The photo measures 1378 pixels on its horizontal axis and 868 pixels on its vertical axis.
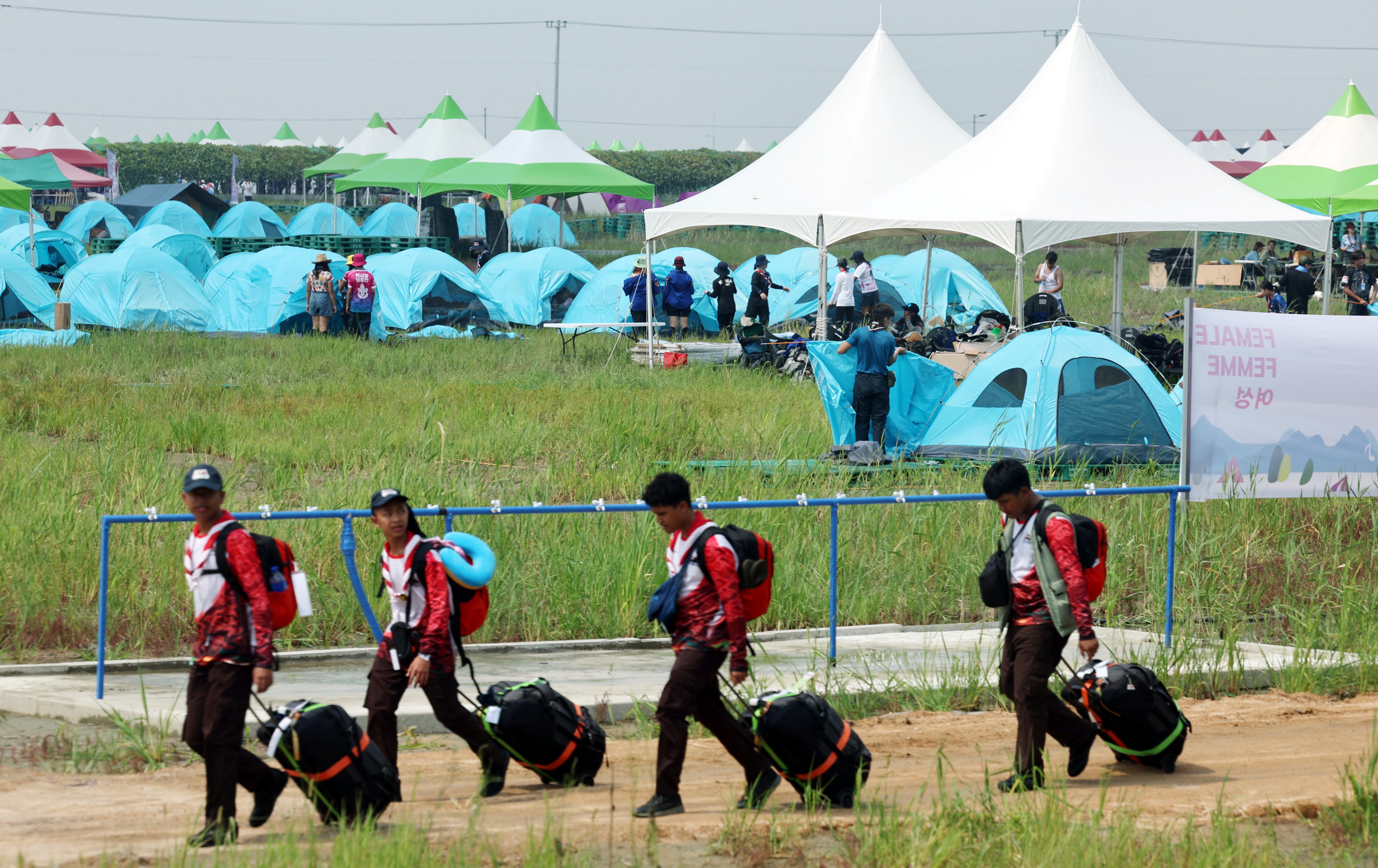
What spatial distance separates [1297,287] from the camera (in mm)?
22172

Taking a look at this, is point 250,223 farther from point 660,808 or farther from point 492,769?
point 660,808

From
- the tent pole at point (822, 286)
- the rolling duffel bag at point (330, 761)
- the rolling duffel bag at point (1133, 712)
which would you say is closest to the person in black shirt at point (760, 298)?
the tent pole at point (822, 286)

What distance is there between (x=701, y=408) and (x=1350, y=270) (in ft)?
53.0

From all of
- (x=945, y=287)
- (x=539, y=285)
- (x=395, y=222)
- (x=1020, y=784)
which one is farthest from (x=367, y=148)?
(x=1020, y=784)

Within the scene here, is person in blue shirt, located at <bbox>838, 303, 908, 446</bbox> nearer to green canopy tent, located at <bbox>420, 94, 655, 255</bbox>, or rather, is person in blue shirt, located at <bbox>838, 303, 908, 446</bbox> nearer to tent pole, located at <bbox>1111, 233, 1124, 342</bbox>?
tent pole, located at <bbox>1111, 233, 1124, 342</bbox>

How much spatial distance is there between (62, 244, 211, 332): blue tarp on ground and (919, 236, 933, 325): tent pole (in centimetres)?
1270

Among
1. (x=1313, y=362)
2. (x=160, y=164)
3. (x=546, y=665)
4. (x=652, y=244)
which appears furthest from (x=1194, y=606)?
(x=160, y=164)

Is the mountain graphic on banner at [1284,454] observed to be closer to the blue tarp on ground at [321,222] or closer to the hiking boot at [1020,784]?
the hiking boot at [1020,784]

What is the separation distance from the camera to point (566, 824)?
211 inches

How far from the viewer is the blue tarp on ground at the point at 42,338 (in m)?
21.1

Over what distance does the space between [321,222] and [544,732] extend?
4201 centimetres

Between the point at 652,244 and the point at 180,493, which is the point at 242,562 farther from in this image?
the point at 652,244

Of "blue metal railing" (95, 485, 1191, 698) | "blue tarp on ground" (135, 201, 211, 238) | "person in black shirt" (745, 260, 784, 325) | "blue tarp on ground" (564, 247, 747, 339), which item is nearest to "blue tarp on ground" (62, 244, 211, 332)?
"blue tarp on ground" (564, 247, 747, 339)

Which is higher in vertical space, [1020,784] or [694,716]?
[694,716]
